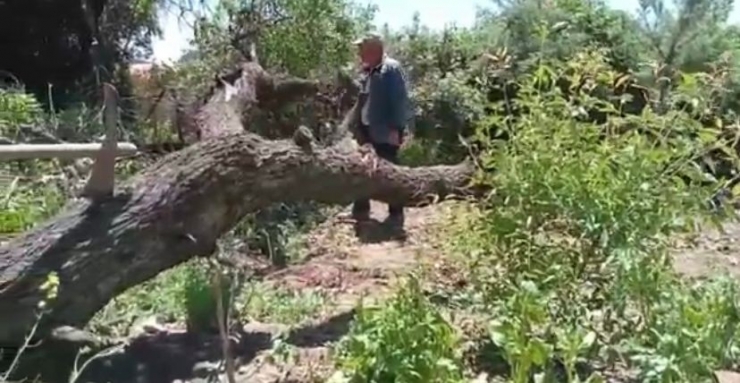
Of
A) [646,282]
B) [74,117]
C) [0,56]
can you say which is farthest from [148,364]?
[0,56]

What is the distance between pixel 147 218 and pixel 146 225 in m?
0.03

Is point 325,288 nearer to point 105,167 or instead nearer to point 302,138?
point 302,138

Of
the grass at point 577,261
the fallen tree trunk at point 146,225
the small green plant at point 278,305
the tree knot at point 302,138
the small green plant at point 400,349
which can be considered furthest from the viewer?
the tree knot at point 302,138

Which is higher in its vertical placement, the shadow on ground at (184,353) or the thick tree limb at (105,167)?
the thick tree limb at (105,167)

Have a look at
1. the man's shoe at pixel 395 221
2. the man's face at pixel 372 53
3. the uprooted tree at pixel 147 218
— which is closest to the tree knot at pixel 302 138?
the uprooted tree at pixel 147 218

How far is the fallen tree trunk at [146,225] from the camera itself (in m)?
4.57

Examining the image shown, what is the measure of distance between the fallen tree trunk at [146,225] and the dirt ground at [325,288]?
336mm

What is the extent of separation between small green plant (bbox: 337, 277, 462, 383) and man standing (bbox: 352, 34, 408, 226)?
4320 mm

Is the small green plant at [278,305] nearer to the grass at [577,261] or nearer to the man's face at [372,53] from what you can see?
the grass at [577,261]

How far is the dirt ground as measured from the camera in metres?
4.75

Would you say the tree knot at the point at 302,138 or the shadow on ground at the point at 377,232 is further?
the shadow on ground at the point at 377,232

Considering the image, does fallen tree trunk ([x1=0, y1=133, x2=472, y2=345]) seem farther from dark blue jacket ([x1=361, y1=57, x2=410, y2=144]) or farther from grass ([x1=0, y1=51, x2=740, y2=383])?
dark blue jacket ([x1=361, y1=57, x2=410, y2=144])

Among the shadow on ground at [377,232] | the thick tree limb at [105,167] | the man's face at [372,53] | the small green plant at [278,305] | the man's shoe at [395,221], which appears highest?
the man's face at [372,53]

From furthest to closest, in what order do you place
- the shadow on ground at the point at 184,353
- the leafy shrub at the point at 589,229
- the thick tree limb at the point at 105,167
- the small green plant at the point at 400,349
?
the thick tree limb at the point at 105,167
the shadow on ground at the point at 184,353
the leafy shrub at the point at 589,229
the small green plant at the point at 400,349
